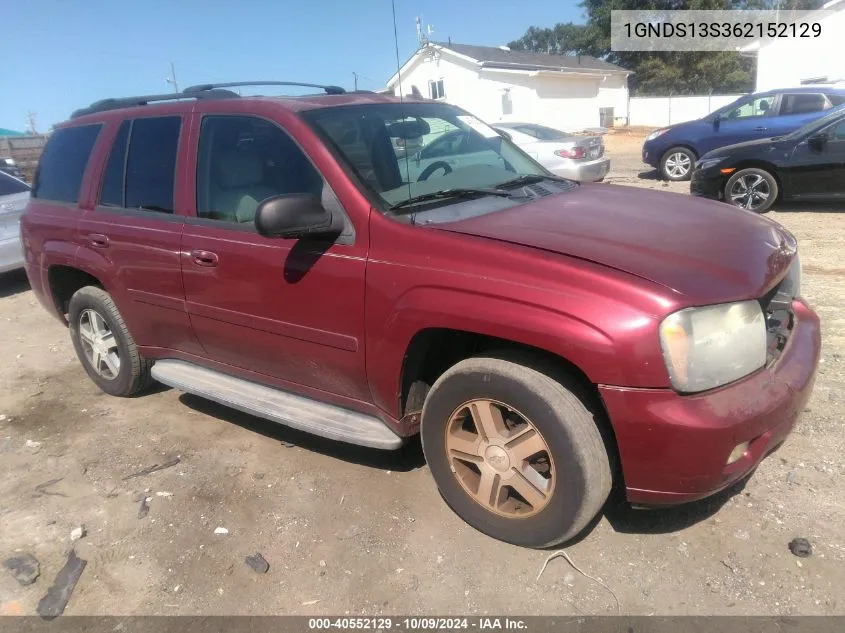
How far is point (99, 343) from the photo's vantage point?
4.49 meters

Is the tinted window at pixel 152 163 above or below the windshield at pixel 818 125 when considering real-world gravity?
above

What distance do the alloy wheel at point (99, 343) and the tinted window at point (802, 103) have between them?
40.3ft

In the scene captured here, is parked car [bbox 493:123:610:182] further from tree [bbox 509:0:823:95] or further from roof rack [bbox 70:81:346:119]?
tree [bbox 509:0:823:95]

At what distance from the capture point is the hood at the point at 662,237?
2.33 metres

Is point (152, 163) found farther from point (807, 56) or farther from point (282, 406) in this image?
point (807, 56)

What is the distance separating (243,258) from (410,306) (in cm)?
103

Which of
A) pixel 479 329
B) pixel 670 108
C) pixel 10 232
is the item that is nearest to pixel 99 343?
pixel 479 329

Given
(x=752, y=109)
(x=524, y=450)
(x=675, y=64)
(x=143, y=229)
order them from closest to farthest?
(x=524, y=450) < (x=143, y=229) < (x=752, y=109) < (x=675, y=64)

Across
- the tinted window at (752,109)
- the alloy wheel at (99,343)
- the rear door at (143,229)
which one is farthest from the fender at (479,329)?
the tinted window at (752,109)

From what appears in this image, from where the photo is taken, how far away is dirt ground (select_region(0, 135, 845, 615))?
2.52m

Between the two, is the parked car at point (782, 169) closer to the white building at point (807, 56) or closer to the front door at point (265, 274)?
the front door at point (265, 274)

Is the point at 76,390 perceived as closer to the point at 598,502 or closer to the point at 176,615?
the point at 176,615

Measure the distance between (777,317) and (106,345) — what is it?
4.06m

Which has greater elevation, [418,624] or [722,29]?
[722,29]
